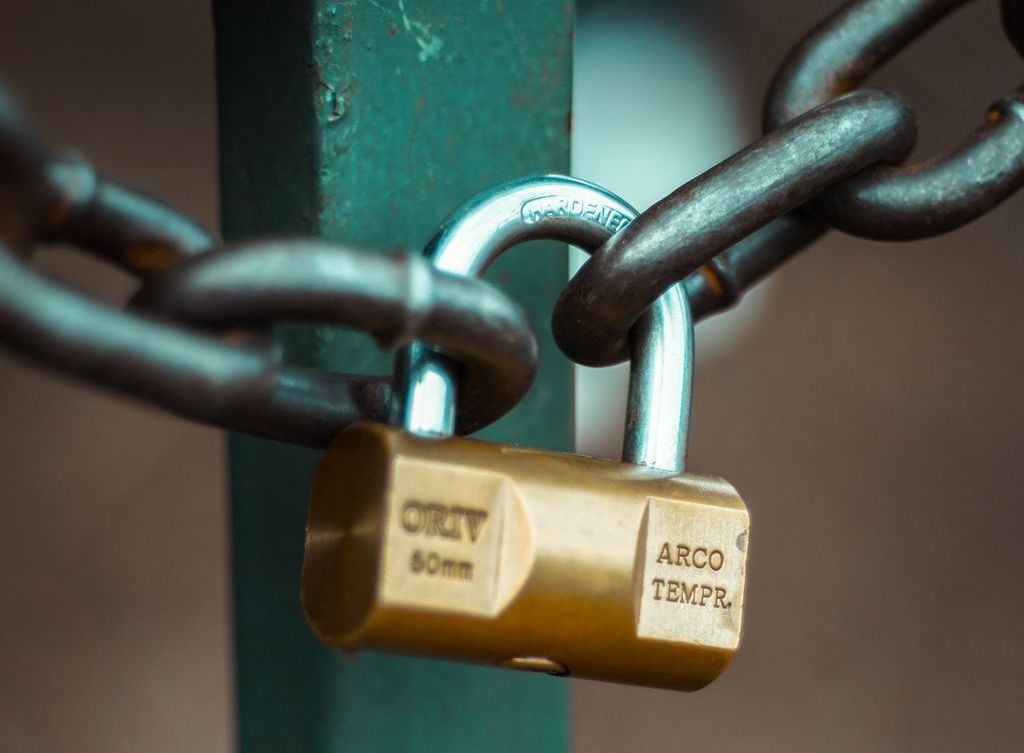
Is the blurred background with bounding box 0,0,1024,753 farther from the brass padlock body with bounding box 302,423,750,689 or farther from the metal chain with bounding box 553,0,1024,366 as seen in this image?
the brass padlock body with bounding box 302,423,750,689

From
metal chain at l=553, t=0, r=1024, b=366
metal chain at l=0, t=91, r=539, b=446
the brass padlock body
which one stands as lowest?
the brass padlock body

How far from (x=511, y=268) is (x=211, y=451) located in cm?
344

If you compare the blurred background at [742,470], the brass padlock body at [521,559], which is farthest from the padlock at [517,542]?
the blurred background at [742,470]

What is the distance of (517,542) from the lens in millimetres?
453

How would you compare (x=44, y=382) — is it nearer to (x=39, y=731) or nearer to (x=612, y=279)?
(x=39, y=731)

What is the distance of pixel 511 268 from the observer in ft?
1.99

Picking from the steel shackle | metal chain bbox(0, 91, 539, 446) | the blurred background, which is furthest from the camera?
the blurred background

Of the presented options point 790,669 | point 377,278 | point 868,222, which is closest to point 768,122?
point 868,222

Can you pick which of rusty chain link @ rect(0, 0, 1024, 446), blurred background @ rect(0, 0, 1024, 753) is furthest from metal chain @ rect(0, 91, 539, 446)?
blurred background @ rect(0, 0, 1024, 753)

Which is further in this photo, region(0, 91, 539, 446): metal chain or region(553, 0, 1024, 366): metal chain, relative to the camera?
region(553, 0, 1024, 366): metal chain

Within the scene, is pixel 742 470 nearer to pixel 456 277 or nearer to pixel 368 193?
pixel 368 193

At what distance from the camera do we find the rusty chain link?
0.35 meters

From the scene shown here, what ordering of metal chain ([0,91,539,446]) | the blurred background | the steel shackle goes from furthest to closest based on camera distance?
the blurred background → the steel shackle → metal chain ([0,91,539,446])

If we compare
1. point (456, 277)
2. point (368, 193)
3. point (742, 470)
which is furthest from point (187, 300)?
point (742, 470)
